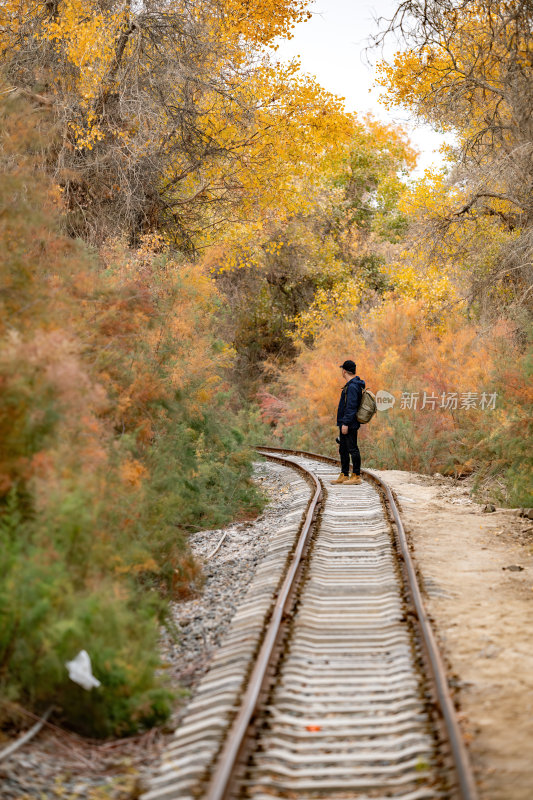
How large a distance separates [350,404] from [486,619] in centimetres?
709

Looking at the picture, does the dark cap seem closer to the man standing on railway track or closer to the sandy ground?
the man standing on railway track

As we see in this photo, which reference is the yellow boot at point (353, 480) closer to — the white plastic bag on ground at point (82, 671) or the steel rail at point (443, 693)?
the steel rail at point (443, 693)

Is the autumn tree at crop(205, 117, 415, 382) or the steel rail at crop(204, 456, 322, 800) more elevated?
the autumn tree at crop(205, 117, 415, 382)

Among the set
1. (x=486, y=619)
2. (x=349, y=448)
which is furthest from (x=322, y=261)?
(x=486, y=619)

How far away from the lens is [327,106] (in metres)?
21.6

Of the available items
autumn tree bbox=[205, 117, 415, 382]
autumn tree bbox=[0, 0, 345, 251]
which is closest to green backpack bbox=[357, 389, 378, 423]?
autumn tree bbox=[0, 0, 345, 251]

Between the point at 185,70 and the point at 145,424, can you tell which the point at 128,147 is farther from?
the point at 145,424

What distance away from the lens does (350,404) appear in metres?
14.8

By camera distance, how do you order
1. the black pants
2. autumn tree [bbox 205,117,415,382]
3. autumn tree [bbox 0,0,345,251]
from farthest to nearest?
autumn tree [bbox 205,117,415,382] < autumn tree [bbox 0,0,345,251] < the black pants

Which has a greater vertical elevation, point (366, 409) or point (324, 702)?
point (366, 409)

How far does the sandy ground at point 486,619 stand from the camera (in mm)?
5043

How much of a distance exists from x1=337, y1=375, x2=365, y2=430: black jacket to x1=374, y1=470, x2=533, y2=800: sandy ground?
1644 millimetres

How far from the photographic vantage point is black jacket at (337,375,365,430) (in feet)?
48.4

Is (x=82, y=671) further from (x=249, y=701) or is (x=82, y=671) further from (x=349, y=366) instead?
(x=349, y=366)
